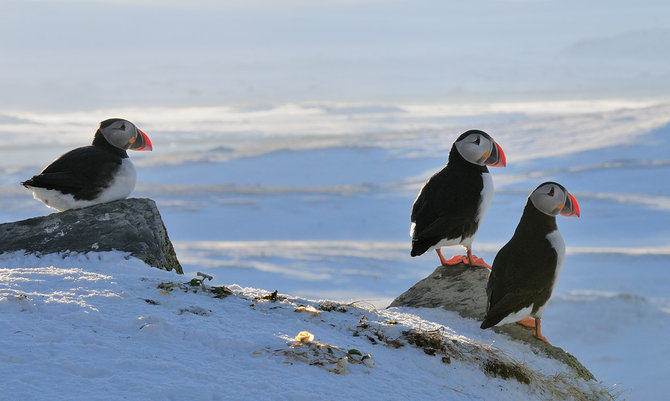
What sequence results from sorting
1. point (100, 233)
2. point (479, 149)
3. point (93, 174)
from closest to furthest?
point (100, 233) < point (479, 149) < point (93, 174)

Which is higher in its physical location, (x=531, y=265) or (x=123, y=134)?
(x=123, y=134)

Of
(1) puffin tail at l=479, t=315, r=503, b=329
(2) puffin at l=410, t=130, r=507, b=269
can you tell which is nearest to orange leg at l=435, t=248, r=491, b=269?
(2) puffin at l=410, t=130, r=507, b=269

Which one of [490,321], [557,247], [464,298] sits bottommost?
[490,321]

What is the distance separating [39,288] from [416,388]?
10.7ft

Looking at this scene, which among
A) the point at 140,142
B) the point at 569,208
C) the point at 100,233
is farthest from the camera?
the point at 140,142

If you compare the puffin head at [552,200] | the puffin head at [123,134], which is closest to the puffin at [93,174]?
the puffin head at [123,134]

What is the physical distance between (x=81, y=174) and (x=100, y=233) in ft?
3.89

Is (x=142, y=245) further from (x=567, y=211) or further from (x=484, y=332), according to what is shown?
(x=567, y=211)

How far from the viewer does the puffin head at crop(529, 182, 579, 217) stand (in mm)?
8156

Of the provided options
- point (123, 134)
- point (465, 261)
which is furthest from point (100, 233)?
point (465, 261)

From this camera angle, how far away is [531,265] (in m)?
7.91

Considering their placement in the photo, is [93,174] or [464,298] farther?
[93,174]

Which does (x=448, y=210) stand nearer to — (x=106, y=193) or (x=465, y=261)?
(x=465, y=261)

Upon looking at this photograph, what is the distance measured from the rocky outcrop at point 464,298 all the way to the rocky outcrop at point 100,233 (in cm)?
278
